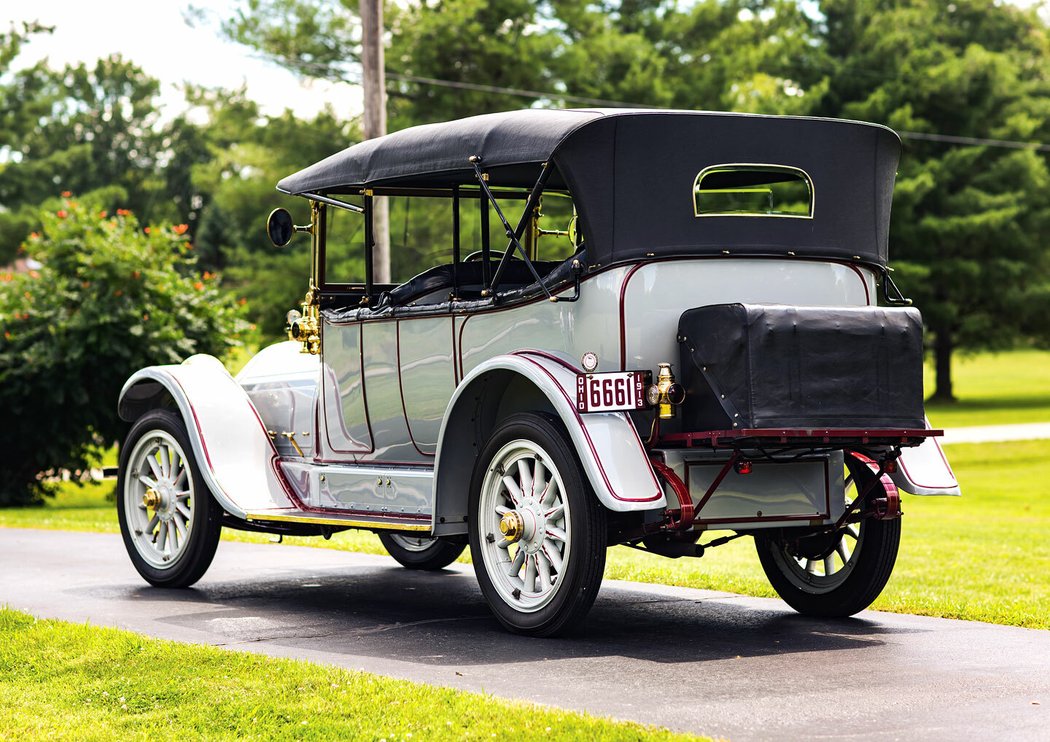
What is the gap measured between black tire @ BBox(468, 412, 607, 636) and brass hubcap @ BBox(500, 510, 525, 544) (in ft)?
0.10

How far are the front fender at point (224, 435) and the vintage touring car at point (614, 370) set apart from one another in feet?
0.10

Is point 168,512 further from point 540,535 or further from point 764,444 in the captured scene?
point 764,444

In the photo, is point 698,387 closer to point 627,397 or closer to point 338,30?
point 627,397

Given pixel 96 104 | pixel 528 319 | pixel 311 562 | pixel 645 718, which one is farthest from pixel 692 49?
pixel 96 104

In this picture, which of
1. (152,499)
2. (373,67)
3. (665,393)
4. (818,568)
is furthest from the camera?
(373,67)

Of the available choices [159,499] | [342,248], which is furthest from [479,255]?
[159,499]

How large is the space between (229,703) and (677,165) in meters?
3.35

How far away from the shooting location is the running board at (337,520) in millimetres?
7816

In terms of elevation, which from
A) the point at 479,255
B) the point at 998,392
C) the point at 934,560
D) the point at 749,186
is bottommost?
the point at 998,392

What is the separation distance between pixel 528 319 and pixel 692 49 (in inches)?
1302

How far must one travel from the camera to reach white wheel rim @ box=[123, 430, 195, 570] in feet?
30.4

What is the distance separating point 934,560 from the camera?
11484mm

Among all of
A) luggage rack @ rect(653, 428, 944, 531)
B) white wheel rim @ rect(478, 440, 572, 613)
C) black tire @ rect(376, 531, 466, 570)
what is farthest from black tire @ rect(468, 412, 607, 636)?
black tire @ rect(376, 531, 466, 570)

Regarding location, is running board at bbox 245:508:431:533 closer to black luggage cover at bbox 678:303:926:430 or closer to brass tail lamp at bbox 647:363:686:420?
brass tail lamp at bbox 647:363:686:420
